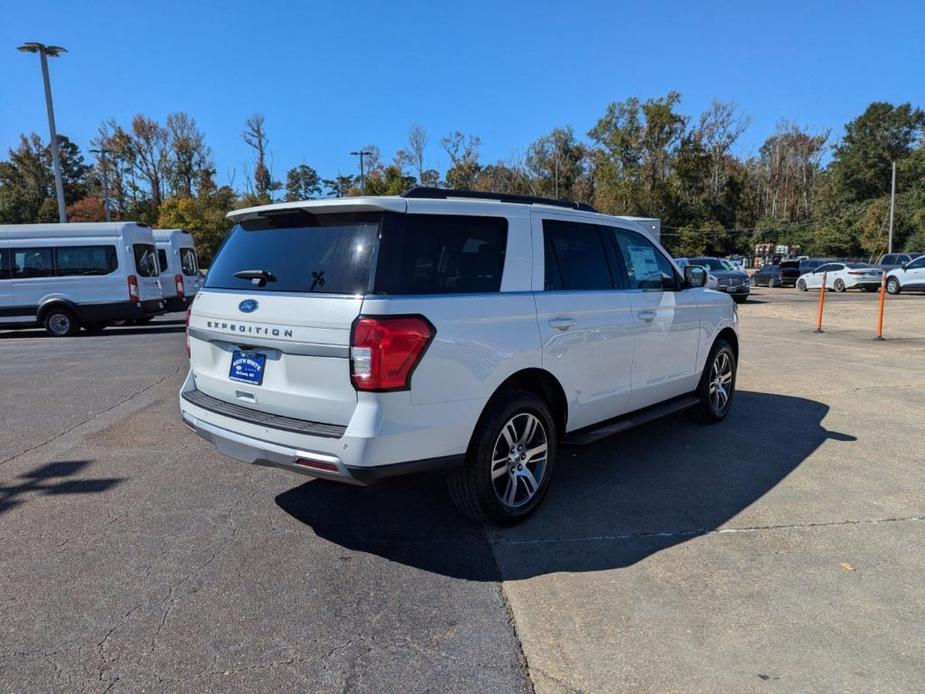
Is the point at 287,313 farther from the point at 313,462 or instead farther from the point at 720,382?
the point at 720,382

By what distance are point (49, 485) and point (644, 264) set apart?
191 inches

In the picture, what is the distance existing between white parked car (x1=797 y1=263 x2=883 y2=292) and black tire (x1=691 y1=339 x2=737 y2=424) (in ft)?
88.0

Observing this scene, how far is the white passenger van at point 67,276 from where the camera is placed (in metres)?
14.6

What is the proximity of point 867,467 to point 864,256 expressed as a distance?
209 feet

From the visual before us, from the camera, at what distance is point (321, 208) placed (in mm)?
3445

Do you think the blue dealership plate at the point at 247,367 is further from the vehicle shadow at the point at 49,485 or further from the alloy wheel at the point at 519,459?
the vehicle shadow at the point at 49,485

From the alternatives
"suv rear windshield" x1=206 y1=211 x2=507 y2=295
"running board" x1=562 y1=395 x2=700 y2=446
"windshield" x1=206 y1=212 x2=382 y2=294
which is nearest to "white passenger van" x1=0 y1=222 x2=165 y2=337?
"windshield" x1=206 y1=212 x2=382 y2=294

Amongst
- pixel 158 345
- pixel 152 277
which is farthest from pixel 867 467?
pixel 152 277

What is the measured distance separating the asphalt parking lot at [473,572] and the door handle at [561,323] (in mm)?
1204

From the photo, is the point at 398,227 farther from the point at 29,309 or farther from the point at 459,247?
the point at 29,309

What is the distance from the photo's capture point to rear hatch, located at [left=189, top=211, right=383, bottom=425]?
3.16 metres

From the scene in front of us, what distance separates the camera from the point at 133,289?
1497 centimetres

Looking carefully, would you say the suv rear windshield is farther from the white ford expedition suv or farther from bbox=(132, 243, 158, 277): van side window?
bbox=(132, 243, 158, 277): van side window

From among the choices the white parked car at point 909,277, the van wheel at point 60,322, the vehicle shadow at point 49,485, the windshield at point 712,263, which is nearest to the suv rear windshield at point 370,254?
the vehicle shadow at point 49,485
